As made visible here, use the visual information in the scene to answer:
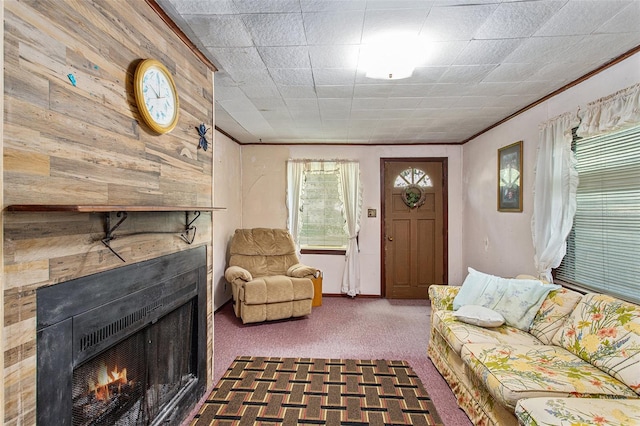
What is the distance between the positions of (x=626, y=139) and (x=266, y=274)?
12.2 ft

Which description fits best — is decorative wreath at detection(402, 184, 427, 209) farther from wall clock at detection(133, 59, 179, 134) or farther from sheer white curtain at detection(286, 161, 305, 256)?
wall clock at detection(133, 59, 179, 134)

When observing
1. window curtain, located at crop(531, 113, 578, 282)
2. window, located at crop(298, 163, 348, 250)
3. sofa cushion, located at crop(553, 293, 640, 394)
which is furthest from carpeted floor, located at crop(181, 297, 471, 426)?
window curtain, located at crop(531, 113, 578, 282)

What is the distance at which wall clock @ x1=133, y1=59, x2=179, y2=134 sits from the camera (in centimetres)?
145

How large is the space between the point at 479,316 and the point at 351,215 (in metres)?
2.64

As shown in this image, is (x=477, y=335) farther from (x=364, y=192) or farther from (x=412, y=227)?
(x=364, y=192)

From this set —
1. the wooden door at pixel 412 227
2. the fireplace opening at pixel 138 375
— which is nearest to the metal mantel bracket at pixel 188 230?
the fireplace opening at pixel 138 375

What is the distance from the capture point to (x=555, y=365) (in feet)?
5.96

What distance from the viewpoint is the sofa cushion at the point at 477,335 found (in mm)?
2180

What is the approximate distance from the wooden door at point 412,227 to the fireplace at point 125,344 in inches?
129

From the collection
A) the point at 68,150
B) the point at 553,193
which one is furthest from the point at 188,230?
the point at 553,193

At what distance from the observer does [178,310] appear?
6.55 feet

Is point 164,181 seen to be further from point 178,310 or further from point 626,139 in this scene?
point 626,139

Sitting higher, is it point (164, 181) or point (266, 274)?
point (164, 181)

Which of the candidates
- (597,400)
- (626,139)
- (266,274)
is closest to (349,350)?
(266,274)
